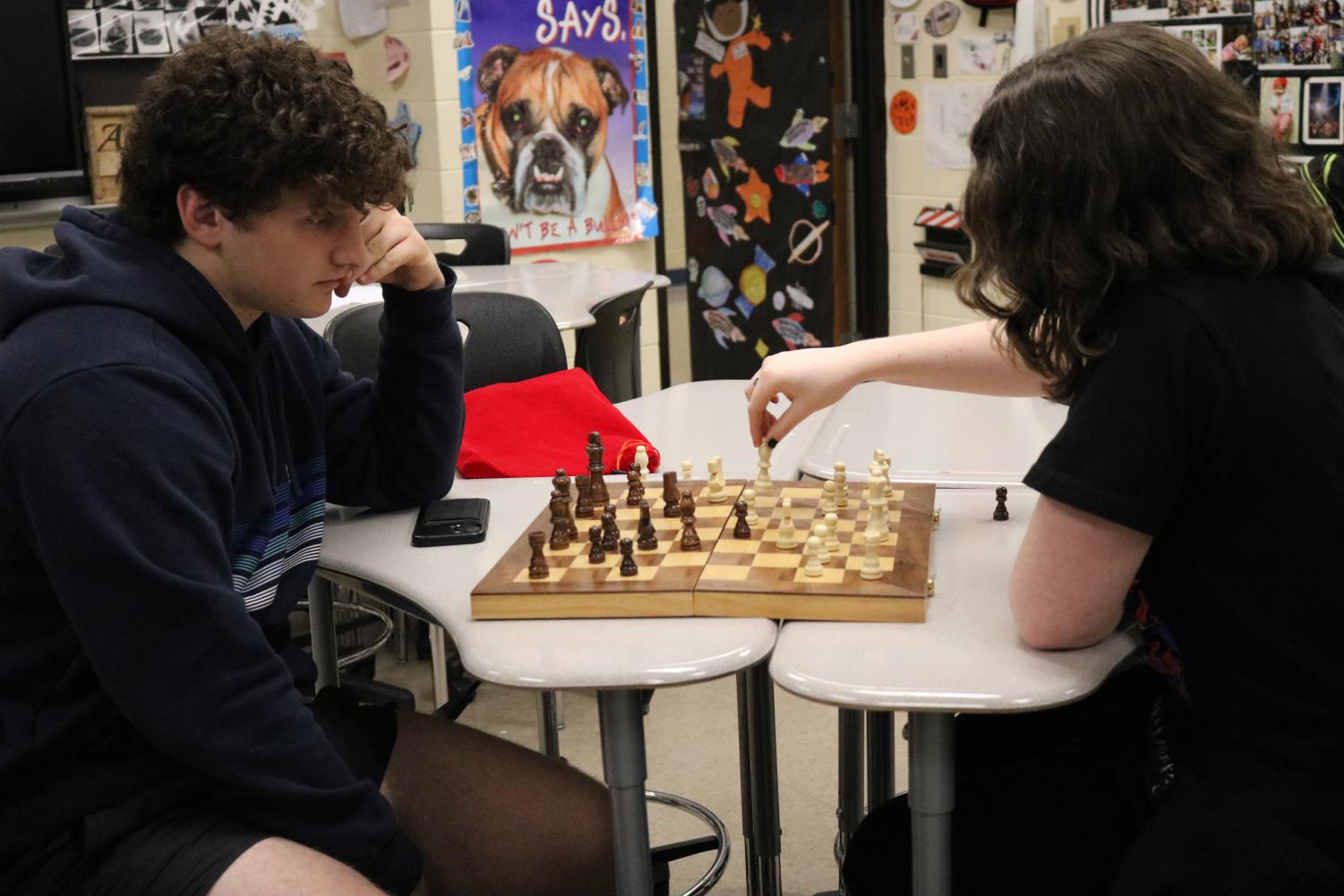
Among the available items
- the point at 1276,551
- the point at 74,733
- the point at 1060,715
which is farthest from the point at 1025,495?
the point at 74,733

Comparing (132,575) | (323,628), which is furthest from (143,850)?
(323,628)

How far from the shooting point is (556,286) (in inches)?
153

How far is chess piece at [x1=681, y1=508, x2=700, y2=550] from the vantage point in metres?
1.56

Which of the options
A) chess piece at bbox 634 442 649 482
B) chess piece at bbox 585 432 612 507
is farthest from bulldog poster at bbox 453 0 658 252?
chess piece at bbox 585 432 612 507

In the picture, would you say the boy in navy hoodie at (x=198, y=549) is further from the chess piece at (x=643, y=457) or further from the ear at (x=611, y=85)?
the ear at (x=611, y=85)

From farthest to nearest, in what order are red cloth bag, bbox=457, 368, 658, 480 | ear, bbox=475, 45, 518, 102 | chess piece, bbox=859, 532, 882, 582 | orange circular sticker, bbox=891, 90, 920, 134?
orange circular sticker, bbox=891, 90, 920, 134 → ear, bbox=475, 45, 518, 102 → red cloth bag, bbox=457, 368, 658, 480 → chess piece, bbox=859, 532, 882, 582

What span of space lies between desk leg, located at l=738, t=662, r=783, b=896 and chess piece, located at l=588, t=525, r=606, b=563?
59cm

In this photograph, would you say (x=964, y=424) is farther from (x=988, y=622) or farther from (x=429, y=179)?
(x=429, y=179)

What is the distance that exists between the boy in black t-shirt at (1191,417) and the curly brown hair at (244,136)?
63cm

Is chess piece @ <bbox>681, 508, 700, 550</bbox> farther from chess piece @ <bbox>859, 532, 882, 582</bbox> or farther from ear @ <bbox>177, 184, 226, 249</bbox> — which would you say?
ear @ <bbox>177, 184, 226, 249</bbox>

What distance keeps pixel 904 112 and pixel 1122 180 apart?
436 cm

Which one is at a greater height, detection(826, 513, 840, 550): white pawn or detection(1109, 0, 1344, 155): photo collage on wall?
detection(1109, 0, 1344, 155): photo collage on wall

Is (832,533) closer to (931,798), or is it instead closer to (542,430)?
(931,798)

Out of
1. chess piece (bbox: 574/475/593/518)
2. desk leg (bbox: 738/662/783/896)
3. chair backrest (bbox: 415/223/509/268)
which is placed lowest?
desk leg (bbox: 738/662/783/896)
